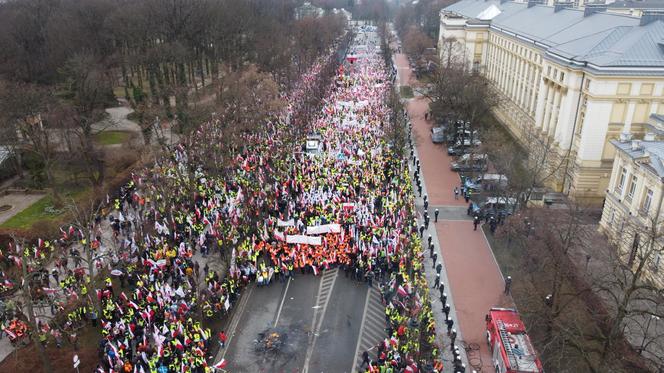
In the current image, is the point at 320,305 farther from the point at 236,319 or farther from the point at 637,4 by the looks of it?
the point at 637,4

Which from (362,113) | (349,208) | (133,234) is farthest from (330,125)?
(133,234)

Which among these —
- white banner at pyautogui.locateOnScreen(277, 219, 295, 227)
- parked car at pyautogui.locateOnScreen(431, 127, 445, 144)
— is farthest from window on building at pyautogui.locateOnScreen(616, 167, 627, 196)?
parked car at pyautogui.locateOnScreen(431, 127, 445, 144)

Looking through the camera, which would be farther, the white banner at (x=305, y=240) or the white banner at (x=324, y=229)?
the white banner at (x=324, y=229)

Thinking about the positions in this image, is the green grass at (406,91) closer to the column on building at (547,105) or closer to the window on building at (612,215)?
the column on building at (547,105)

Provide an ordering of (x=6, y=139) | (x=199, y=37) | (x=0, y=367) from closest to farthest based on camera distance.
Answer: (x=0, y=367) → (x=6, y=139) → (x=199, y=37)

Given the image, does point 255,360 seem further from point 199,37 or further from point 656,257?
point 199,37

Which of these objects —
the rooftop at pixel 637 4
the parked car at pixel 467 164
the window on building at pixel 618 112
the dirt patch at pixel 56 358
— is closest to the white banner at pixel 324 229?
the dirt patch at pixel 56 358

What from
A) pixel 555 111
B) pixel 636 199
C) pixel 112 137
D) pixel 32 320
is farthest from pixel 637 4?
pixel 32 320
